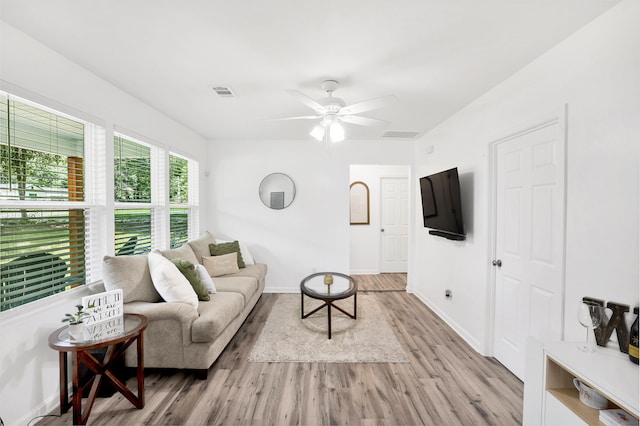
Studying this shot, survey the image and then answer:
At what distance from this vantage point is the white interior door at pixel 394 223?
592 centimetres

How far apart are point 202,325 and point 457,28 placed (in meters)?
2.74

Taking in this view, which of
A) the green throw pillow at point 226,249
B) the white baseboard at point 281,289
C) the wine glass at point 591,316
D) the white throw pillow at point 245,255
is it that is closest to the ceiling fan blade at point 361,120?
the wine glass at point 591,316

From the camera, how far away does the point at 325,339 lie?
2945 mm

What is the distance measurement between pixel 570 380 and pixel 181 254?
3402 mm

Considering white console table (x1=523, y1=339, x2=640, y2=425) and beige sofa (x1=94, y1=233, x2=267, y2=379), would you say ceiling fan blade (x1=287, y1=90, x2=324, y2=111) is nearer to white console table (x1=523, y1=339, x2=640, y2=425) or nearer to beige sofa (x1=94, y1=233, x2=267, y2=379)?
beige sofa (x1=94, y1=233, x2=267, y2=379)

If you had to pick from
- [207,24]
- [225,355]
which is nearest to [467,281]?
[225,355]

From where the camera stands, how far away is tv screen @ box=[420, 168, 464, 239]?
3.00 meters

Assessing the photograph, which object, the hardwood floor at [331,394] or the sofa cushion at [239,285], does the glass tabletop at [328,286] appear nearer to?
the sofa cushion at [239,285]

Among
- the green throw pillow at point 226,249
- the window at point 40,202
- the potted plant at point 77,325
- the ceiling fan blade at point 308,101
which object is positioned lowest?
the potted plant at point 77,325

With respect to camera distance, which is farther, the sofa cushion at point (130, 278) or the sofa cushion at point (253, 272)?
the sofa cushion at point (253, 272)

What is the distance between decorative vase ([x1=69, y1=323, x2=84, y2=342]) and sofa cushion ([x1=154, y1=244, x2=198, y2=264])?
114 centimetres

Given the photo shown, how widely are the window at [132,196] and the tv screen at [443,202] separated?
A: 134 inches

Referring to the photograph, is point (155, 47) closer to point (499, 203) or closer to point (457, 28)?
point (457, 28)

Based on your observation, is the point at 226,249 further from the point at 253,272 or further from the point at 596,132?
the point at 596,132
